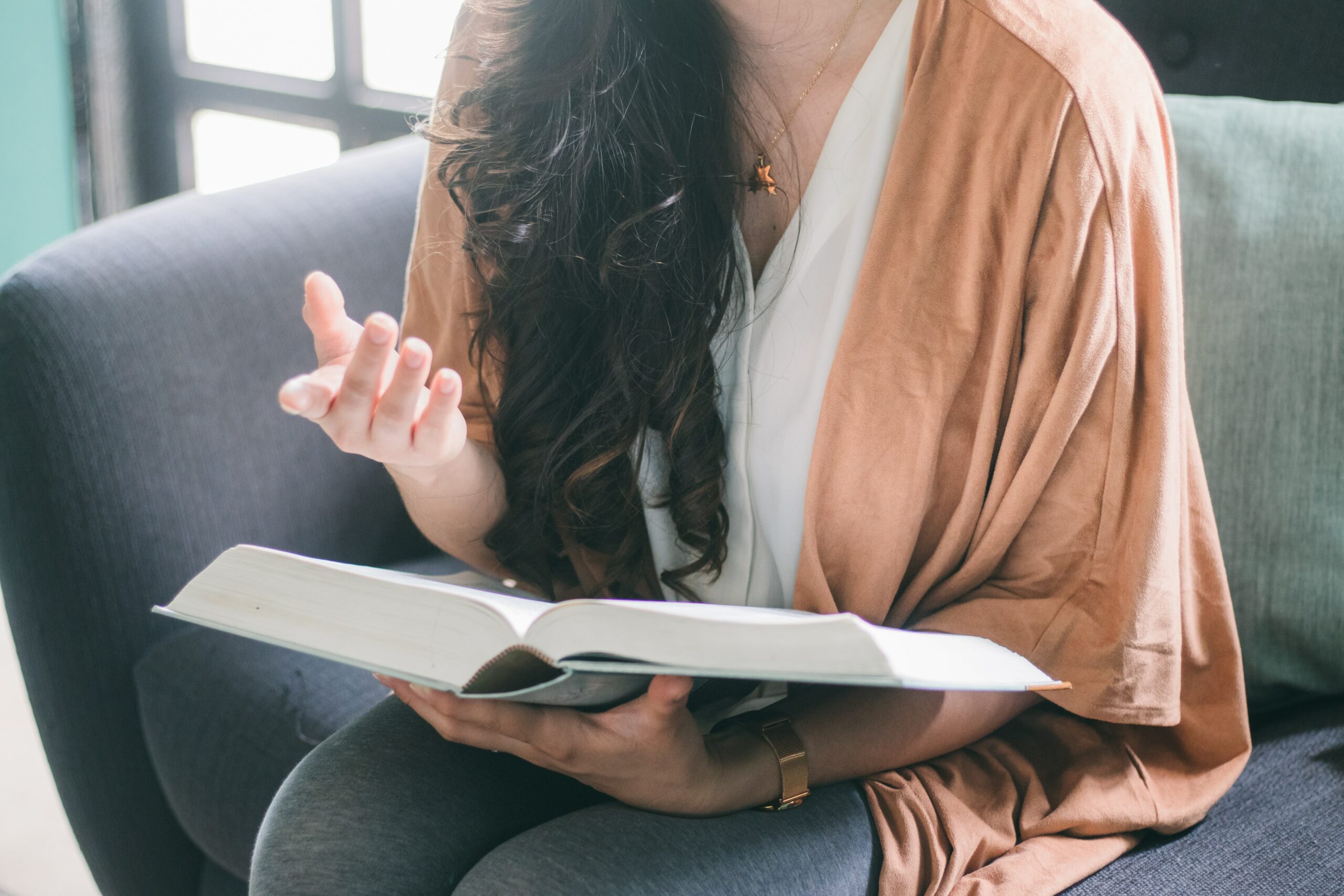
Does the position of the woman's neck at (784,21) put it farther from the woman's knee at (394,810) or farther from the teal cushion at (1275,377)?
the woman's knee at (394,810)

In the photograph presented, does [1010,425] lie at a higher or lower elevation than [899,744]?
higher

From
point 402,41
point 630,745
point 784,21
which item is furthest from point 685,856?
point 402,41

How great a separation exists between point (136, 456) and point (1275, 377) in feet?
3.29

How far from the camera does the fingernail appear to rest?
1.90 ft

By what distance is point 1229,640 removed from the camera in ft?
2.60

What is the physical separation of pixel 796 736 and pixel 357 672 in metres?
0.50

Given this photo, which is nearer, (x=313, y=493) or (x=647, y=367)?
(x=647, y=367)

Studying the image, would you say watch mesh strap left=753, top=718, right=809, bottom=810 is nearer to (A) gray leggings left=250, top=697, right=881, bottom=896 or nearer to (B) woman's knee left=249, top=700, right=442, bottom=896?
(A) gray leggings left=250, top=697, right=881, bottom=896

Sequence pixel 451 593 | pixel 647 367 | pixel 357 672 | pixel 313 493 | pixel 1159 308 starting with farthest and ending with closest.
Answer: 1. pixel 313 493
2. pixel 357 672
3. pixel 647 367
4. pixel 1159 308
5. pixel 451 593

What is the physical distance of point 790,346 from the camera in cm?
82

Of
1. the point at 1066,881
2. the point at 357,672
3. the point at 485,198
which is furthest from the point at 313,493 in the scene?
the point at 1066,881

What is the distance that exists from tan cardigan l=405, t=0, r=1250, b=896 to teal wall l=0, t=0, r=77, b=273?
2391 millimetres

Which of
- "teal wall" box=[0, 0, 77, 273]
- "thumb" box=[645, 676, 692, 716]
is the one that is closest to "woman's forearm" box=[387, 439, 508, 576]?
"thumb" box=[645, 676, 692, 716]

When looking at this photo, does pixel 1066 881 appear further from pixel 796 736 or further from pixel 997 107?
pixel 997 107
